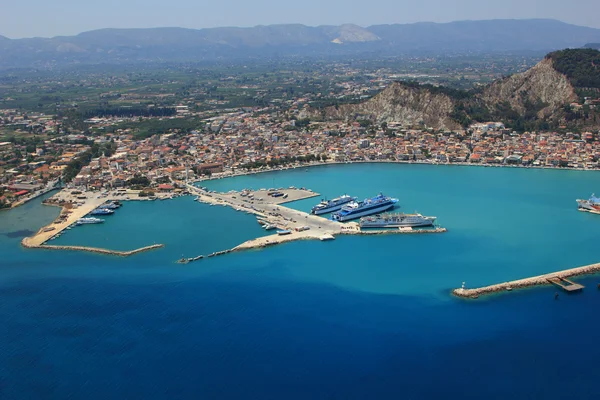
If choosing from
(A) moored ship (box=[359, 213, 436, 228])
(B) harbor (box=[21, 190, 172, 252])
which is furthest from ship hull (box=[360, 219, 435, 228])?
(B) harbor (box=[21, 190, 172, 252])

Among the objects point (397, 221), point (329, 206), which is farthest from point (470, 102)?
point (397, 221)

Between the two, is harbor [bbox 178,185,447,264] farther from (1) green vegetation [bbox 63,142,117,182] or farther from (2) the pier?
(1) green vegetation [bbox 63,142,117,182]

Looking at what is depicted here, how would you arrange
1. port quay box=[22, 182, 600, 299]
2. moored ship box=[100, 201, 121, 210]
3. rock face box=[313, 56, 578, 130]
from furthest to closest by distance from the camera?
rock face box=[313, 56, 578, 130] → moored ship box=[100, 201, 121, 210] → port quay box=[22, 182, 600, 299]

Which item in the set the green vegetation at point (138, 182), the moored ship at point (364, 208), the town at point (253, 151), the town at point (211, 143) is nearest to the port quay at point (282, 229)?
the moored ship at point (364, 208)

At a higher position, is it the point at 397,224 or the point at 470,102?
the point at 470,102

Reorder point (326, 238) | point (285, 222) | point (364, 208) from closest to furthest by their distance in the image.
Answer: point (326, 238)
point (285, 222)
point (364, 208)

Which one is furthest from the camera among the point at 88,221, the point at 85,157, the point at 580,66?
the point at 580,66

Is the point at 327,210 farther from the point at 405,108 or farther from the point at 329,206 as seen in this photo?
the point at 405,108

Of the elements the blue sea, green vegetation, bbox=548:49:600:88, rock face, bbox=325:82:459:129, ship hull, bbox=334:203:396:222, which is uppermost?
green vegetation, bbox=548:49:600:88
